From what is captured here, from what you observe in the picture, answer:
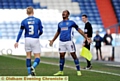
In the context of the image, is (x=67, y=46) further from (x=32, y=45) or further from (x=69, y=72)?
(x=32, y=45)

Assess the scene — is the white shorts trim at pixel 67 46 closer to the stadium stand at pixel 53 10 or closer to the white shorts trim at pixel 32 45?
the white shorts trim at pixel 32 45

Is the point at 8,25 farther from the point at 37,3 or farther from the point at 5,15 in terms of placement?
the point at 37,3

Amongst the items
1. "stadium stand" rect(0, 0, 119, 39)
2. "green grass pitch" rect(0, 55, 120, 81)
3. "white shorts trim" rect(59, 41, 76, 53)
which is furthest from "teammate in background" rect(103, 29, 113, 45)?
"white shorts trim" rect(59, 41, 76, 53)

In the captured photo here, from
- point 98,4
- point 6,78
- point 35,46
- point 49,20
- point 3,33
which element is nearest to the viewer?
point 6,78

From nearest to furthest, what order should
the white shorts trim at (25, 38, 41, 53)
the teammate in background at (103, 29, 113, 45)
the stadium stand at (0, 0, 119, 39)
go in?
the white shorts trim at (25, 38, 41, 53), the teammate in background at (103, 29, 113, 45), the stadium stand at (0, 0, 119, 39)

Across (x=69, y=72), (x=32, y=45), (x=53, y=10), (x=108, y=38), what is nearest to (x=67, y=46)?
(x=69, y=72)

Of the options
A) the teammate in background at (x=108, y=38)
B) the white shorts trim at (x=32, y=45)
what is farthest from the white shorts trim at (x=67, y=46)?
the teammate in background at (x=108, y=38)

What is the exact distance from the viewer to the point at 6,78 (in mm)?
8219

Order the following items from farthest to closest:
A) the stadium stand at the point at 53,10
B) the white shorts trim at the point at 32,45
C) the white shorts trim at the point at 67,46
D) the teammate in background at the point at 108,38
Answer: the stadium stand at the point at 53,10 < the teammate in background at the point at 108,38 < the white shorts trim at the point at 67,46 < the white shorts trim at the point at 32,45

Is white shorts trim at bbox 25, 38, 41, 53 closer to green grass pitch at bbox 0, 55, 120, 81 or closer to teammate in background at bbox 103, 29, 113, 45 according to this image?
green grass pitch at bbox 0, 55, 120, 81

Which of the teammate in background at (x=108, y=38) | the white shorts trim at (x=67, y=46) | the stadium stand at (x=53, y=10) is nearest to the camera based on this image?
the white shorts trim at (x=67, y=46)

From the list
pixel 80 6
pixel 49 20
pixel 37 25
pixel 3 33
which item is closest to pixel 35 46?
pixel 37 25

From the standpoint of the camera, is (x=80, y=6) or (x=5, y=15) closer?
(x=5, y=15)

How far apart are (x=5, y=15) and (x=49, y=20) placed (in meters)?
3.58
